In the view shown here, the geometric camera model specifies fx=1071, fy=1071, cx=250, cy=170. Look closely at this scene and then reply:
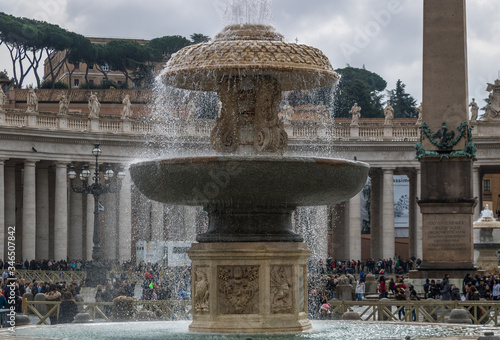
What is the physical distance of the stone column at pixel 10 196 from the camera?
71.8m

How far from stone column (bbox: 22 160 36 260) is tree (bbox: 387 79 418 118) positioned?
204ft

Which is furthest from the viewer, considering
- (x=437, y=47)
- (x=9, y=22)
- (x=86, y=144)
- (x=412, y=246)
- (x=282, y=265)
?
(x=9, y=22)

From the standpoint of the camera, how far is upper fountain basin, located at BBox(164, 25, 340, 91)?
15812mm

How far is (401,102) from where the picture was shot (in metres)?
125

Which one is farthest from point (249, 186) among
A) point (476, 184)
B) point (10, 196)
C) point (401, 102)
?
point (401, 102)

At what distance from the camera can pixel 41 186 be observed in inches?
2931

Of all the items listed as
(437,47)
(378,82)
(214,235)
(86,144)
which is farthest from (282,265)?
(378,82)

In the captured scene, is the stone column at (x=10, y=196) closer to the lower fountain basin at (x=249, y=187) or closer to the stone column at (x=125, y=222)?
the stone column at (x=125, y=222)

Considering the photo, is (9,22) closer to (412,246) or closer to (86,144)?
(86,144)

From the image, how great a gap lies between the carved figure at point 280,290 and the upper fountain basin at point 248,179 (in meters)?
1.06

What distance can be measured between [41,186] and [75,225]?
3733 millimetres

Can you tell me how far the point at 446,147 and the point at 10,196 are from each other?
4497cm

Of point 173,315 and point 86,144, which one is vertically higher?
point 86,144

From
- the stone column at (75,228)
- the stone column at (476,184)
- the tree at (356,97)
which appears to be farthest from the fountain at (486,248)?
the tree at (356,97)
